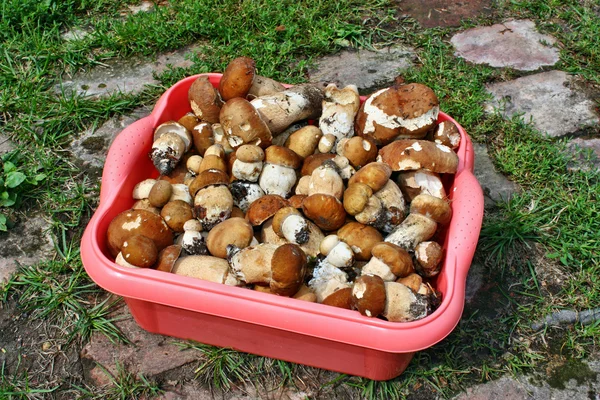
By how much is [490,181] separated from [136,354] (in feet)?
5.93

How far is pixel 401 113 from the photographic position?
2.37 m

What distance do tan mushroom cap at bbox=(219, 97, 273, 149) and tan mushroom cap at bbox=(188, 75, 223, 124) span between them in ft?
0.66

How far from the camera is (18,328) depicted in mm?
2396

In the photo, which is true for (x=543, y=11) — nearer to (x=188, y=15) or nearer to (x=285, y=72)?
(x=285, y=72)

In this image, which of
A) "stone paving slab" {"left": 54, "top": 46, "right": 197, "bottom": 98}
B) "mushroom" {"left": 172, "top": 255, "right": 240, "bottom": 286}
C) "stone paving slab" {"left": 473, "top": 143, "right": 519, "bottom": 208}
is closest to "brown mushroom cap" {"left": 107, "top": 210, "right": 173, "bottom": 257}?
"mushroom" {"left": 172, "top": 255, "right": 240, "bottom": 286}

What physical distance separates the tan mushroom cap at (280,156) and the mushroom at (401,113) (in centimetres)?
34

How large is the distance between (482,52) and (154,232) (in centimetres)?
236

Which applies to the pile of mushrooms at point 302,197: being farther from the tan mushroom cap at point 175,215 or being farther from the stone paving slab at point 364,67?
the stone paving slab at point 364,67

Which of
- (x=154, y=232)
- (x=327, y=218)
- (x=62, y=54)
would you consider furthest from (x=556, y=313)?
(x=62, y=54)

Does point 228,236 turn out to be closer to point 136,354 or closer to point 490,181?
point 136,354

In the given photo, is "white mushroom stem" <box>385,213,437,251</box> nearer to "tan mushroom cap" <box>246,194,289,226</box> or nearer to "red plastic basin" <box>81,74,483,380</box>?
"red plastic basin" <box>81,74,483,380</box>

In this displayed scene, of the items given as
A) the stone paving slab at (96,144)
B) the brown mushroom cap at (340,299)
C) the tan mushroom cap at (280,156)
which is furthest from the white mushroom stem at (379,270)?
the stone paving slab at (96,144)

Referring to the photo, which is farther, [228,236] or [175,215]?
[175,215]

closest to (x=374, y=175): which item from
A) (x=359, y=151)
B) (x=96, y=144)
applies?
(x=359, y=151)
